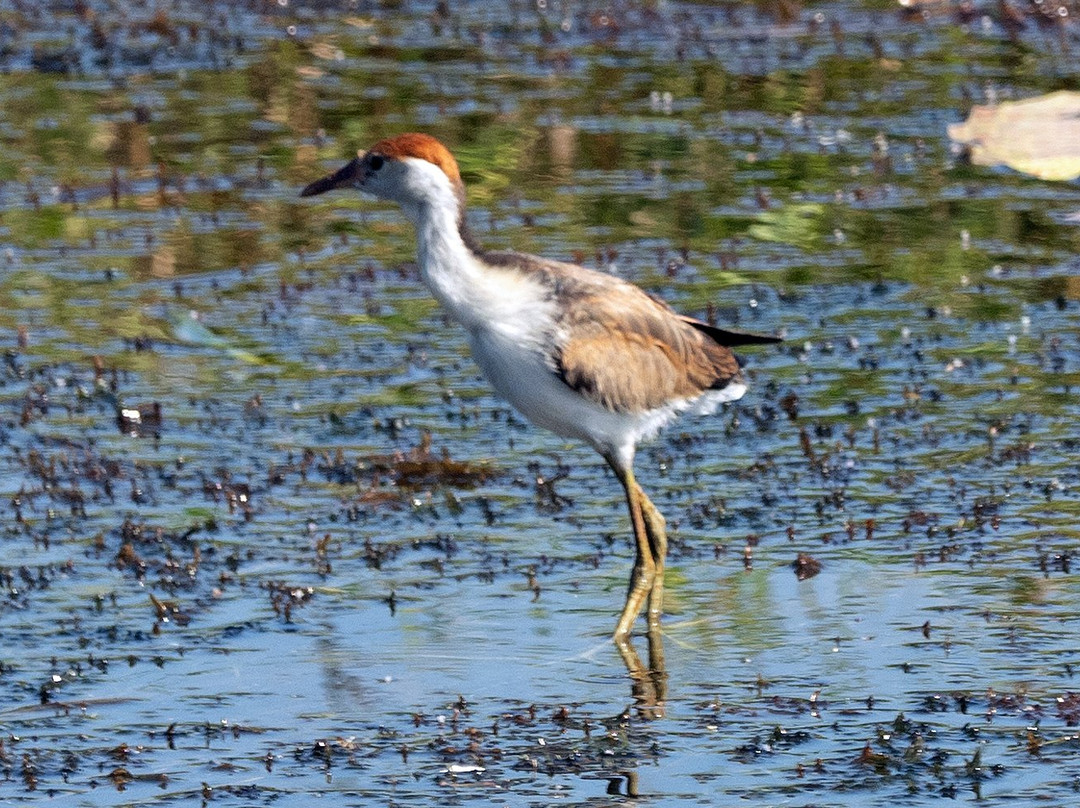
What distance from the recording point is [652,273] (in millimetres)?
11305

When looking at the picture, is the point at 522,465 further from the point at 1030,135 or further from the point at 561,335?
the point at 1030,135

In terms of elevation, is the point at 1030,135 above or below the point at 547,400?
above

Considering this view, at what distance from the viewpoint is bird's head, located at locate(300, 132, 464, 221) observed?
704 centimetres

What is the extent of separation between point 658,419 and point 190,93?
355 inches

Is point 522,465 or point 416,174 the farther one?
point 522,465

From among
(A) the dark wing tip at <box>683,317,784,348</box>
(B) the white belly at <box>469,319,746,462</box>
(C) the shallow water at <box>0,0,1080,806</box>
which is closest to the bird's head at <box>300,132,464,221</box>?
(B) the white belly at <box>469,319,746,462</box>

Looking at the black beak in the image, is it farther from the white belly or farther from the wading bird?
the white belly

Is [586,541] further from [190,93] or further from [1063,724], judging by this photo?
[190,93]

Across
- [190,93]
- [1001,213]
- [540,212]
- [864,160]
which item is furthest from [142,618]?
[190,93]

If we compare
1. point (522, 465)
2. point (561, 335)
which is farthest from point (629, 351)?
point (522, 465)

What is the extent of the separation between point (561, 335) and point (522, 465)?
5.48 ft

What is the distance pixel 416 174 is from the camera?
7066mm

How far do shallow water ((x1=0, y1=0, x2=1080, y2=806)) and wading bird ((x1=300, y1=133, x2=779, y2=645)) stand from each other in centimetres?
51

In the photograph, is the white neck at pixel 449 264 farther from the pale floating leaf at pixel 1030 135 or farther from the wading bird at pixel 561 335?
the pale floating leaf at pixel 1030 135
